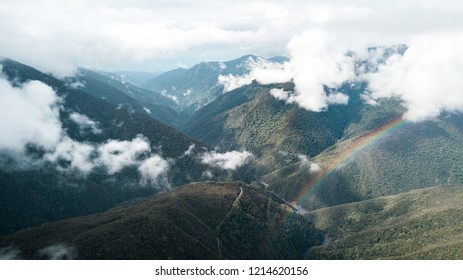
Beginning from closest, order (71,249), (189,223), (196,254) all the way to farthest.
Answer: (71,249) → (196,254) → (189,223)

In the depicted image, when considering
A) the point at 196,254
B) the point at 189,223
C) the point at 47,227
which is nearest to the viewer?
the point at 196,254

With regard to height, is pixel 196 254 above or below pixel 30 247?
below

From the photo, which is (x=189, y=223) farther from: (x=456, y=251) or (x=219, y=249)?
(x=456, y=251)

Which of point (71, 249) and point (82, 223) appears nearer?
point (71, 249)
